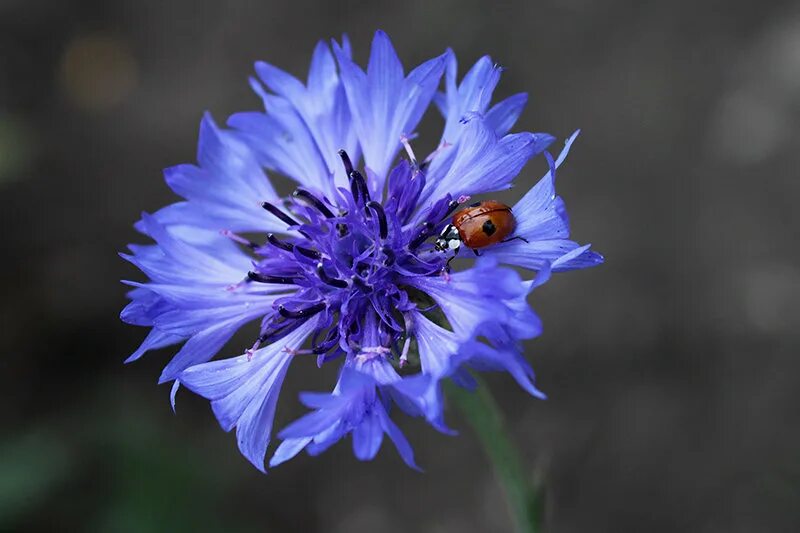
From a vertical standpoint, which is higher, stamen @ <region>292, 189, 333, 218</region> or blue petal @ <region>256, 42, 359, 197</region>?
blue petal @ <region>256, 42, 359, 197</region>

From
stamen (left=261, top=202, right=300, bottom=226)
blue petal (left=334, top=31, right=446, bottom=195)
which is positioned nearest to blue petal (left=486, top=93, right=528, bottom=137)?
blue petal (left=334, top=31, right=446, bottom=195)

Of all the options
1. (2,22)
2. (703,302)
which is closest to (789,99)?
(703,302)

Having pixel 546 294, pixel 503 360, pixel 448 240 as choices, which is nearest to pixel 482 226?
pixel 448 240

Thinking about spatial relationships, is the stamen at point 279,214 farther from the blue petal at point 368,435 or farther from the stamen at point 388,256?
the blue petal at point 368,435

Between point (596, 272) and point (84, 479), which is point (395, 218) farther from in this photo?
point (84, 479)

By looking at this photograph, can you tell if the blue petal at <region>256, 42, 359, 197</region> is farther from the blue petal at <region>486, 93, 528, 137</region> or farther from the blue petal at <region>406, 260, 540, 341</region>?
the blue petal at <region>406, 260, 540, 341</region>

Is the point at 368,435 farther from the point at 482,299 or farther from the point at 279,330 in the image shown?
the point at 279,330

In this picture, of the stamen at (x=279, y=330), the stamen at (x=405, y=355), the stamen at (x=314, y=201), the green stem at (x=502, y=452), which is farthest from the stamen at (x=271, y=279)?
the green stem at (x=502, y=452)
